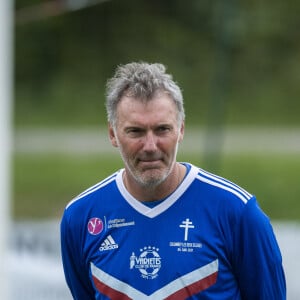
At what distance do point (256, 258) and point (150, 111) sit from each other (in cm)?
67

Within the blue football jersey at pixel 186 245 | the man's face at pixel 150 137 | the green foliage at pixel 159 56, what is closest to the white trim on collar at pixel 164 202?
the blue football jersey at pixel 186 245

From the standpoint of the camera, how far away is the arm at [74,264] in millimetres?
3754

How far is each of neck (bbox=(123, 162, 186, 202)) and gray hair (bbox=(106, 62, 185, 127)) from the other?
0.22 m

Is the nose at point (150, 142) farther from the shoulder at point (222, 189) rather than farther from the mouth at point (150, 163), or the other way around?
the shoulder at point (222, 189)

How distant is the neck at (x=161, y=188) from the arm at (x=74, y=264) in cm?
32

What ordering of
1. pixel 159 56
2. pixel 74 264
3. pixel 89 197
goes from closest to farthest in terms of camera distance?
pixel 89 197 < pixel 74 264 < pixel 159 56

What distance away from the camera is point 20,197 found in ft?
44.6

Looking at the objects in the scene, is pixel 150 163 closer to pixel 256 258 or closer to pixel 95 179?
pixel 256 258

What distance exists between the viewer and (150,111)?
3428mm

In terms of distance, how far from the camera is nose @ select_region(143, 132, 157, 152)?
3384mm

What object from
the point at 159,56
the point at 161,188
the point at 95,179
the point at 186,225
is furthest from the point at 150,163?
the point at 159,56

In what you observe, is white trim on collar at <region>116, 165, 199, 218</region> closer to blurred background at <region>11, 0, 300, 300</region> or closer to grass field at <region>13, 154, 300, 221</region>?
grass field at <region>13, 154, 300, 221</region>

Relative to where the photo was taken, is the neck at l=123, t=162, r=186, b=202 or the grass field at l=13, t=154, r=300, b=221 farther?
the grass field at l=13, t=154, r=300, b=221

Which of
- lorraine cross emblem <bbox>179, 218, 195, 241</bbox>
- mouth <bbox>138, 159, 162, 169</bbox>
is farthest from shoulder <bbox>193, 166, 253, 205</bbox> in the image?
mouth <bbox>138, 159, 162, 169</bbox>
